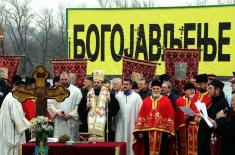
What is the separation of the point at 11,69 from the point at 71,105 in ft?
13.3

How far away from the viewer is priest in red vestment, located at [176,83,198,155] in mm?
11156

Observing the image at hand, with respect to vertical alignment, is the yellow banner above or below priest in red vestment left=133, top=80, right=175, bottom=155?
above

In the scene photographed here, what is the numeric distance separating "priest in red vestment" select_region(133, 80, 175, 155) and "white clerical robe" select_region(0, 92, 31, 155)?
2152 millimetres

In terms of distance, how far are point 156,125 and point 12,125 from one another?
2.65 meters

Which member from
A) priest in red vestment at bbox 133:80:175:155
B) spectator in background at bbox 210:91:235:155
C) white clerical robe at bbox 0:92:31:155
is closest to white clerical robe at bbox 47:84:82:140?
white clerical robe at bbox 0:92:31:155

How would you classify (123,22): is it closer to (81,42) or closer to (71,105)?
(81,42)

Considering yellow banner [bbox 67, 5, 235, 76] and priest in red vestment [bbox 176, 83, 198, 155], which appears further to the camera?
yellow banner [bbox 67, 5, 235, 76]

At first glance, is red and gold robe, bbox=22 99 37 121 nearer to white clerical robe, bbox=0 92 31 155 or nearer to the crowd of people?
the crowd of people

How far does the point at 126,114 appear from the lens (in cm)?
1167

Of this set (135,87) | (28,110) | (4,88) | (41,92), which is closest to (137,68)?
(135,87)

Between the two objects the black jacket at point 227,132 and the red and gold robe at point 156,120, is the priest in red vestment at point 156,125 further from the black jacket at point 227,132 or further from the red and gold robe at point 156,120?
the black jacket at point 227,132

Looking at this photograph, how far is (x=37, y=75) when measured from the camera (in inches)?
330

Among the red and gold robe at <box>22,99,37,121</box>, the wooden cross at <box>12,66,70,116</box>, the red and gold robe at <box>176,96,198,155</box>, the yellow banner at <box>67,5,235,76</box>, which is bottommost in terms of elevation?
the red and gold robe at <box>176,96,198,155</box>

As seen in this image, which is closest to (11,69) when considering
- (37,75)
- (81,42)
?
(81,42)
